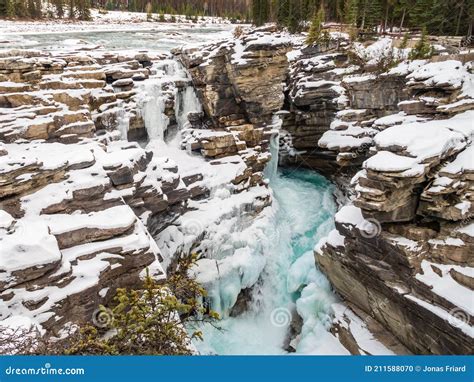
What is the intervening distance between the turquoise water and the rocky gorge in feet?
1.67

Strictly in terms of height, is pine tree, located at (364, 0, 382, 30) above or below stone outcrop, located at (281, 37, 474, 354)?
above

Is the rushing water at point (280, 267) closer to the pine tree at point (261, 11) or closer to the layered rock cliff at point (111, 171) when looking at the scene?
the layered rock cliff at point (111, 171)

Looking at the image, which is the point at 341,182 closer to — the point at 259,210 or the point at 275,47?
the point at 259,210

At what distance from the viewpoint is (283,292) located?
15688 mm

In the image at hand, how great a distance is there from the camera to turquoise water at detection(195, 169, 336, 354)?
13430 mm

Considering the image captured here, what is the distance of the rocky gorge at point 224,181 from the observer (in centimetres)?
951

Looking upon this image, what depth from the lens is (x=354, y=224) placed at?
12398mm

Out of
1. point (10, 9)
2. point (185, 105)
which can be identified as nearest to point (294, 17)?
point (185, 105)

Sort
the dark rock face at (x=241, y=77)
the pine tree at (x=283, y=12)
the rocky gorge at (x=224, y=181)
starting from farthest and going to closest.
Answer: the pine tree at (x=283, y=12) < the dark rock face at (x=241, y=77) < the rocky gorge at (x=224, y=181)

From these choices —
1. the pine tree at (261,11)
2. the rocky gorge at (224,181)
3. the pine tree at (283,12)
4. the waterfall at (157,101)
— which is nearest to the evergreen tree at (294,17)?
the pine tree at (283,12)

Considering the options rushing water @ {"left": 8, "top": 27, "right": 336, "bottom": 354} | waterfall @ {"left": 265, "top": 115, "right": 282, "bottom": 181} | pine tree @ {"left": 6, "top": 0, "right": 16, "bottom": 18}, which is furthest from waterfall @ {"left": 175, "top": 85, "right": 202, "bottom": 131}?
pine tree @ {"left": 6, "top": 0, "right": 16, "bottom": 18}

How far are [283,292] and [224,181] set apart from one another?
6883mm

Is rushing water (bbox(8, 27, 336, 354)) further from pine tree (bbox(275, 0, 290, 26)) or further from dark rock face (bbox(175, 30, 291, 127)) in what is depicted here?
pine tree (bbox(275, 0, 290, 26))

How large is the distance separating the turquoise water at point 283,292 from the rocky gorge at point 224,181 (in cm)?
51
